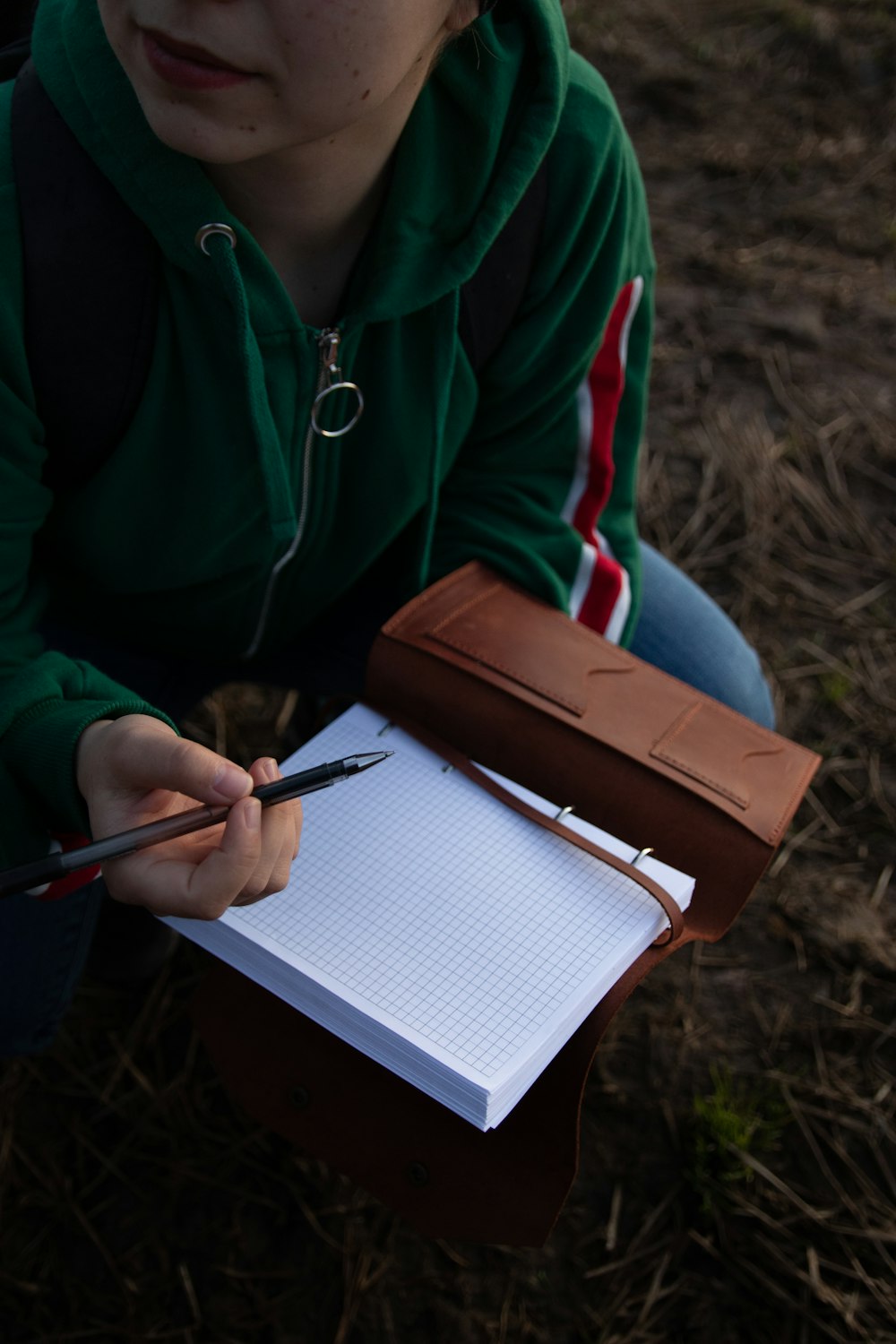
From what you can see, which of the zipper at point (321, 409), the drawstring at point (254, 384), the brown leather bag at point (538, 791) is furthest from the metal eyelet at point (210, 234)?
the brown leather bag at point (538, 791)

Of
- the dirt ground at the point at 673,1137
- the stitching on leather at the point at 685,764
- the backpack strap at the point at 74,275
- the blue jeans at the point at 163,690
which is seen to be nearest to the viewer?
the backpack strap at the point at 74,275

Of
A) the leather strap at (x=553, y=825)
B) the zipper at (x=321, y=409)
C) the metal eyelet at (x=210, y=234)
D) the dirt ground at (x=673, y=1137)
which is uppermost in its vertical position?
the metal eyelet at (x=210, y=234)

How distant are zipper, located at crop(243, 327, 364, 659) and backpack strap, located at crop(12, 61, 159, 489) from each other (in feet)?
0.56

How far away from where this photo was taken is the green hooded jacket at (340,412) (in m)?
1.08

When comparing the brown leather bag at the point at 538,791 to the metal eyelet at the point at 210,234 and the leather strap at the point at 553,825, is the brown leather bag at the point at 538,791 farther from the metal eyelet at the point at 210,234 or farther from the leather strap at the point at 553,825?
the metal eyelet at the point at 210,234

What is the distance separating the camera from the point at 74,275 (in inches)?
42.0

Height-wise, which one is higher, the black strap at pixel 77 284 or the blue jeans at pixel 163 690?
the black strap at pixel 77 284

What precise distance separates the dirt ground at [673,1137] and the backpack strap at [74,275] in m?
1.00

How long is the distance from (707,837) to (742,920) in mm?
812

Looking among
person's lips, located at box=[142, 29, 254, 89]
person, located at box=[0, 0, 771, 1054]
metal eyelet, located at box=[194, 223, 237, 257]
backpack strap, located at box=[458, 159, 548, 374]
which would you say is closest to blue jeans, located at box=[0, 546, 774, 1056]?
person, located at box=[0, 0, 771, 1054]

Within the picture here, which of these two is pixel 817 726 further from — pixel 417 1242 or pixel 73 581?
pixel 73 581

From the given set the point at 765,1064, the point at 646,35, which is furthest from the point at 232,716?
the point at 646,35

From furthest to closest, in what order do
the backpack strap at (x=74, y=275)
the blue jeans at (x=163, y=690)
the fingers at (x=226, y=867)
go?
the blue jeans at (x=163, y=690), the backpack strap at (x=74, y=275), the fingers at (x=226, y=867)

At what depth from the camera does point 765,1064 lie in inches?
68.8
